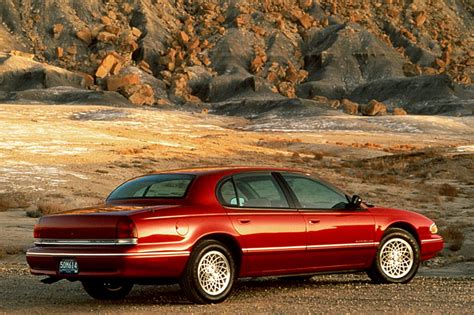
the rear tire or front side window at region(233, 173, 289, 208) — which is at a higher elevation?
front side window at region(233, 173, 289, 208)

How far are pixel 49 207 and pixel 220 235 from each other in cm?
1506

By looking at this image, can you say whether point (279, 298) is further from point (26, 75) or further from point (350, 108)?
point (26, 75)

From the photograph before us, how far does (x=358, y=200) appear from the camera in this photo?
1066cm

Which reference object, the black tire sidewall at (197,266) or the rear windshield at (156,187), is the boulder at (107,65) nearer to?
the rear windshield at (156,187)

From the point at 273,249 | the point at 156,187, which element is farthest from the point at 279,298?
the point at 156,187

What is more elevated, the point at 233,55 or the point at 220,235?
the point at 220,235

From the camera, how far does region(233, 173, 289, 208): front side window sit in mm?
10008

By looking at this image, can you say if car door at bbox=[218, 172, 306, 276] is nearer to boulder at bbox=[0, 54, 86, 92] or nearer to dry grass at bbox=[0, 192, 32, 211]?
dry grass at bbox=[0, 192, 32, 211]

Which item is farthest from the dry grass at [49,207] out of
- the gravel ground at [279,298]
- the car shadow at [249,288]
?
the car shadow at [249,288]

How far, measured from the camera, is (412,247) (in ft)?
36.5

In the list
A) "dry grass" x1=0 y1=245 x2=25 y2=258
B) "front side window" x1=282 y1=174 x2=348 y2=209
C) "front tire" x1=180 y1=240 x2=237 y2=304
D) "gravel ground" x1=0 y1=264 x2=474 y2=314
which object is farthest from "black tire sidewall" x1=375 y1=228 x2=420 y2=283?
"dry grass" x1=0 y1=245 x2=25 y2=258

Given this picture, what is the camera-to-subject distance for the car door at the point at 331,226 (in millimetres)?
10328

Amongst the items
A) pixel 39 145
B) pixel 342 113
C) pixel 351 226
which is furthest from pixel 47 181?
pixel 342 113

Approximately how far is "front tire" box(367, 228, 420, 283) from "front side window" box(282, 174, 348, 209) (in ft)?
2.48
